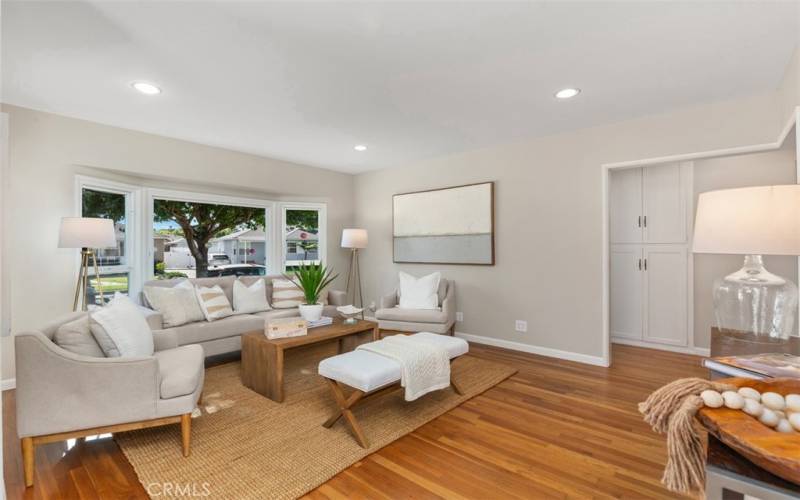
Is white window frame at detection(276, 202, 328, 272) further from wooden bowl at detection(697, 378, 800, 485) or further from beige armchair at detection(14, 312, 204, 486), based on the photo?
wooden bowl at detection(697, 378, 800, 485)

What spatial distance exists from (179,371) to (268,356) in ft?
2.51

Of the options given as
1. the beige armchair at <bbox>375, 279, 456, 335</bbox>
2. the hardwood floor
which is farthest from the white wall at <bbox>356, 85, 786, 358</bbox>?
the hardwood floor

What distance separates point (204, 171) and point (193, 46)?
7.79 ft

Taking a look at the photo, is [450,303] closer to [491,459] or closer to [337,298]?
[337,298]

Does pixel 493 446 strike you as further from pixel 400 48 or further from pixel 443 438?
pixel 400 48

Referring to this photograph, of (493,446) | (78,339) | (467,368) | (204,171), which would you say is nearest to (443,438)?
(493,446)

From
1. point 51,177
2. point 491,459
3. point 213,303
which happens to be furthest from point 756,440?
point 51,177

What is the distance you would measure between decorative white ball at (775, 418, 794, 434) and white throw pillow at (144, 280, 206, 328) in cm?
396

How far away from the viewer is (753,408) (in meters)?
0.82

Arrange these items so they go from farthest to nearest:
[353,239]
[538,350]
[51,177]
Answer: [353,239] → [538,350] → [51,177]

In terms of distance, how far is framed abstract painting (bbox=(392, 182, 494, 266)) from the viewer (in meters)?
4.43

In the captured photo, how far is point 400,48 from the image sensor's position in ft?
7.14

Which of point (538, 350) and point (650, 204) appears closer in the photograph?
point (538, 350)

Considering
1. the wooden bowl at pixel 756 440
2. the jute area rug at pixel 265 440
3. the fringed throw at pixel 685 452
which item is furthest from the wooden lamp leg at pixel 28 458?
the wooden bowl at pixel 756 440
